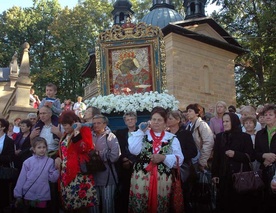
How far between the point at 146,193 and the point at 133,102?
4044 millimetres

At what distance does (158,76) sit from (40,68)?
98.1 ft

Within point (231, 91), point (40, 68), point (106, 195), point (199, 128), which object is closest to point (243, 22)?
point (231, 91)

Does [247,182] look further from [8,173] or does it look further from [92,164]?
[8,173]

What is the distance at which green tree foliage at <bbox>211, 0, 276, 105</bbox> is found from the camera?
25953 millimetres

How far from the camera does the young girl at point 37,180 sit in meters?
5.82

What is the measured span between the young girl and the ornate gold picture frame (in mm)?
4497

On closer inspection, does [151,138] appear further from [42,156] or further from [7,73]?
[7,73]

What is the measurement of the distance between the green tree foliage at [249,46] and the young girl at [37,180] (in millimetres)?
21394

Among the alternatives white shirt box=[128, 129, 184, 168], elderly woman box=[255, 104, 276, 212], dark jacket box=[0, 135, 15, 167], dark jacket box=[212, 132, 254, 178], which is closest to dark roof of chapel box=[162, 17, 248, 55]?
elderly woman box=[255, 104, 276, 212]

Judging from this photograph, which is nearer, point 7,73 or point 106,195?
point 106,195

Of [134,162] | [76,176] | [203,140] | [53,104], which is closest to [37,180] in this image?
[76,176]

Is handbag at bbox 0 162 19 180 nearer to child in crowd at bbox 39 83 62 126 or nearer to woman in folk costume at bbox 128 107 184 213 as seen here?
child in crowd at bbox 39 83 62 126

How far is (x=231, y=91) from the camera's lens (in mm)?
25344

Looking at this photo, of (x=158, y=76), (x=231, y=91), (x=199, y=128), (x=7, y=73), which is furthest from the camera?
(x=7, y=73)
